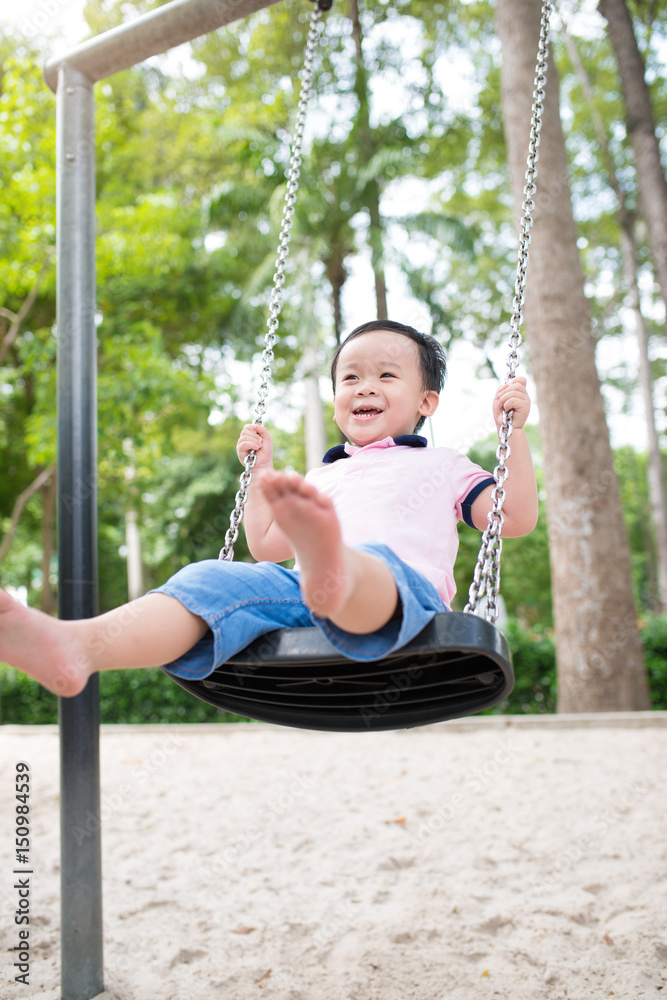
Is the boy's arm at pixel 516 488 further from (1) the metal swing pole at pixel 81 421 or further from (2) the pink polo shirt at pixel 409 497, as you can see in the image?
(1) the metal swing pole at pixel 81 421

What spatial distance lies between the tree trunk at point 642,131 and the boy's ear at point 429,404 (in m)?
6.19

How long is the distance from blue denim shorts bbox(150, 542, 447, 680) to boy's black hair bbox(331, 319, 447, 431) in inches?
26.8

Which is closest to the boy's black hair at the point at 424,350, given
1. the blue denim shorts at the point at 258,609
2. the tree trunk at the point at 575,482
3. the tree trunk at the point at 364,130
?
the blue denim shorts at the point at 258,609

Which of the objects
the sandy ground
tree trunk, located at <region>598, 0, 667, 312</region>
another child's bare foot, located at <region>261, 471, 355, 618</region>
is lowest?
the sandy ground

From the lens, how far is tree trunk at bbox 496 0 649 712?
17.9 feet

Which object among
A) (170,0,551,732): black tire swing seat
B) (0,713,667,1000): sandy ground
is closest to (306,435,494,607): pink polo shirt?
(170,0,551,732): black tire swing seat

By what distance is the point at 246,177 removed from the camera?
43.8 ft

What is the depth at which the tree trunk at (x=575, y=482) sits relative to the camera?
214 inches

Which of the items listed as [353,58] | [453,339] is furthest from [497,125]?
[453,339]

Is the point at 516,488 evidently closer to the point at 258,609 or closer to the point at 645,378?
the point at 258,609

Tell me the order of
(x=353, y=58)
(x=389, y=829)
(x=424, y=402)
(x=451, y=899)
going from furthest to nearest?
(x=353, y=58)
(x=389, y=829)
(x=451, y=899)
(x=424, y=402)

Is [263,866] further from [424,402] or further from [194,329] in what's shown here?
[194,329]

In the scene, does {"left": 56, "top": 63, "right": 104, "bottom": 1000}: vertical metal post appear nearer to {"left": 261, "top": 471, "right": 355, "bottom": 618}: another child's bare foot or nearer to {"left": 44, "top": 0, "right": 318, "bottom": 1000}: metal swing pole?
{"left": 44, "top": 0, "right": 318, "bottom": 1000}: metal swing pole

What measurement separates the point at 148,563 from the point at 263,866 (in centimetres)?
1564
